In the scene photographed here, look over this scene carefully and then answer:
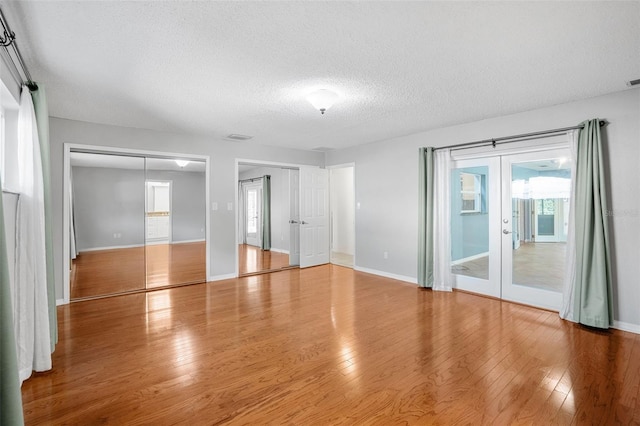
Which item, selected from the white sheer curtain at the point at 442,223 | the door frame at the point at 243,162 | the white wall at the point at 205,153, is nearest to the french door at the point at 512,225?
the white sheer curtain at the point at 442,223

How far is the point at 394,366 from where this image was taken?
245cm

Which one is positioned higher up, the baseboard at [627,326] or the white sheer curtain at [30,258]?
the white sheer curtain at [30,258]

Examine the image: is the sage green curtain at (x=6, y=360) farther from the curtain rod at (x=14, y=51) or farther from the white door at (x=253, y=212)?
the white door at (x=253, y=212)

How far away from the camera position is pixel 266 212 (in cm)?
837

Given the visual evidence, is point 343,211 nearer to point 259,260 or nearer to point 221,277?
point 259,260

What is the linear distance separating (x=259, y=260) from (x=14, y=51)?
5411 millimetres

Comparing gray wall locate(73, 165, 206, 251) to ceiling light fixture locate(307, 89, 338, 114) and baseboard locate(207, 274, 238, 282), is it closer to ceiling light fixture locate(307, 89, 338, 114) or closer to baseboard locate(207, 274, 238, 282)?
baseboard locate(207, 274, 238, 282)

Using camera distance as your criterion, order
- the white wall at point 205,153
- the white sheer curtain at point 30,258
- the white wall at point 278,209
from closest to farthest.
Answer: the white sheer curtain at point 30,258 → the white wall at point 205,153 → the white wall at point 278,209

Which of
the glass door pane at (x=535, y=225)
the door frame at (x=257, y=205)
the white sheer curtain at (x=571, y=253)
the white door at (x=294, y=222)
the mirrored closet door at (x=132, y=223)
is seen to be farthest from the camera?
the door frame at (x=257, y=205)

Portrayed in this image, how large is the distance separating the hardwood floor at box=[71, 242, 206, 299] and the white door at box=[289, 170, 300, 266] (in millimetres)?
1825

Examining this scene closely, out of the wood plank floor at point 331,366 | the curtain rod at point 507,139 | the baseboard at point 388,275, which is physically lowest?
the wood plank floor at point 331,366

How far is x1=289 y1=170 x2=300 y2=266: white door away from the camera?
6609 mm

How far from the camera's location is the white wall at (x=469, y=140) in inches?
124

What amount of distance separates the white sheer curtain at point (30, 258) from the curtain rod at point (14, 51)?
84 mm
